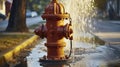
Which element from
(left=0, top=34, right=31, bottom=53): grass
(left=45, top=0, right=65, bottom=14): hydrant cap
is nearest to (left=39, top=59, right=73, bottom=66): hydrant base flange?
(left=45, top=0, right=65, bottom=14): hydrant cap

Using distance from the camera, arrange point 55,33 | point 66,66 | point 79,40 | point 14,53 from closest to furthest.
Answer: point 66,66 → point 55,33 → point 14,53 → point 79,40

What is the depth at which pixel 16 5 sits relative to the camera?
24.1 meters

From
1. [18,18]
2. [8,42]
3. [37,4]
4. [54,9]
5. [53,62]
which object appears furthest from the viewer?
[37,4]

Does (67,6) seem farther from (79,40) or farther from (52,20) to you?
(52,20)

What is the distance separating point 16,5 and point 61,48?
47.5ft

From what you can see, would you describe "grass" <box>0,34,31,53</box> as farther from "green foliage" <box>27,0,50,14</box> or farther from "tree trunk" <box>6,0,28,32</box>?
"green foliage" <box>27,0,50,14</box>

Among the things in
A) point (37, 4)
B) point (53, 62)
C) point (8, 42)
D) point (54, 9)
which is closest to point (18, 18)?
point (8, 42)

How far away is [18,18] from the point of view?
23875mm

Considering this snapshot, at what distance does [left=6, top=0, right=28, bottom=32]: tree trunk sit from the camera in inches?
936

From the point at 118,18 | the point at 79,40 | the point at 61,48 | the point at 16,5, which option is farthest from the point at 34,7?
the point at 61,48

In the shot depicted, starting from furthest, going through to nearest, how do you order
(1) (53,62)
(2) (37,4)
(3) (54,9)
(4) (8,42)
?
(2) (37,4) < (4) (8,42) < (3) (54,9) < (1) (53,62)

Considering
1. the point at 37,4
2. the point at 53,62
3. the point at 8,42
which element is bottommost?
the point at 37,4

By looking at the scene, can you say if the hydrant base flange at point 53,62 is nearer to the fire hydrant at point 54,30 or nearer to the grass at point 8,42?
the fire hydrant at point 54,30

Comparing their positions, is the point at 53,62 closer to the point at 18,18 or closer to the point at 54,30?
the point at 54,30
